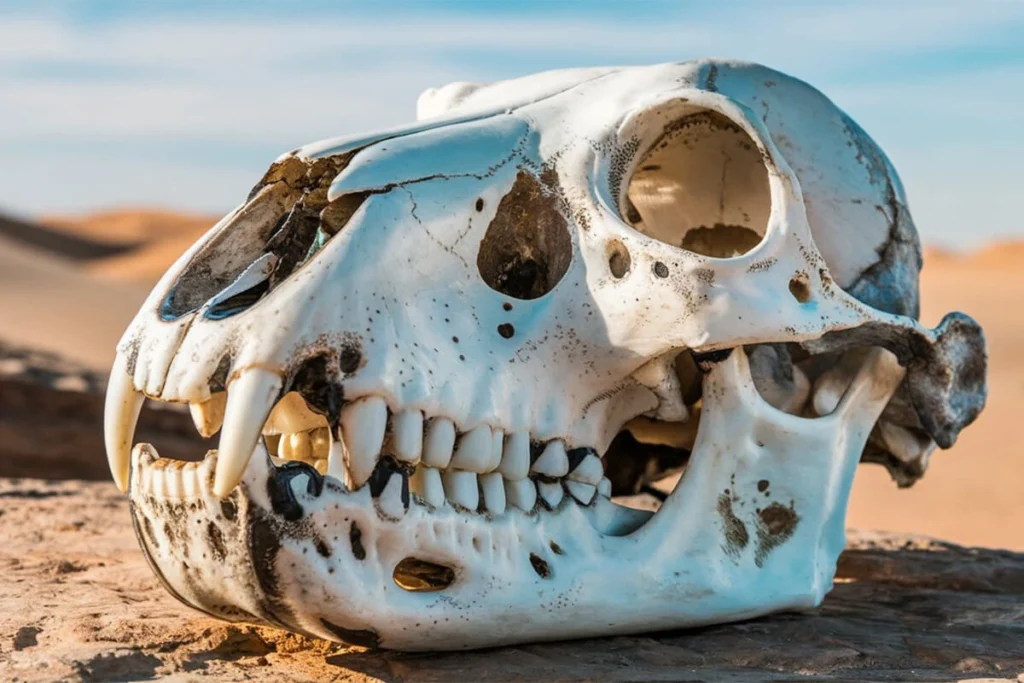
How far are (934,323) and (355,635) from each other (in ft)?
64.9

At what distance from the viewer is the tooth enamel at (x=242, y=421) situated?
262 cm

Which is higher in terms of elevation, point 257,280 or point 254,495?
point 257,280

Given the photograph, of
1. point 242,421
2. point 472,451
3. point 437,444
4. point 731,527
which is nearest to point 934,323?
point 731,527

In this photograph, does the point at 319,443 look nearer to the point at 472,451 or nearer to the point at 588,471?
the point at 472,451

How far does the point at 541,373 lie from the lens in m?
3.32

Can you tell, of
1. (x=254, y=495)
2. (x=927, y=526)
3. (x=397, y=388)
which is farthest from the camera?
(x=927, y=526)

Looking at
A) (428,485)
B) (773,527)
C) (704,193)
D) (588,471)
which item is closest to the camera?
(428,485)

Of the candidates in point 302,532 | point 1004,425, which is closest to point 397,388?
point 302,532

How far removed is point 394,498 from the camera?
2854 mm

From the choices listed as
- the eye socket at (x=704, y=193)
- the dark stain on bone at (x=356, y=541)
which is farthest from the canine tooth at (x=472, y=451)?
the eye socket at (x=704, y=193)

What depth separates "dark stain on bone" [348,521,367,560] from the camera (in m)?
2.82

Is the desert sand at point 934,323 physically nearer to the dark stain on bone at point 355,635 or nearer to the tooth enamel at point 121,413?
the dark stain on bone at point 355,635

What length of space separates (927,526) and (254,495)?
708cm

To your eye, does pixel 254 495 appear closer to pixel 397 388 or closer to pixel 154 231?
pixel 397 388
